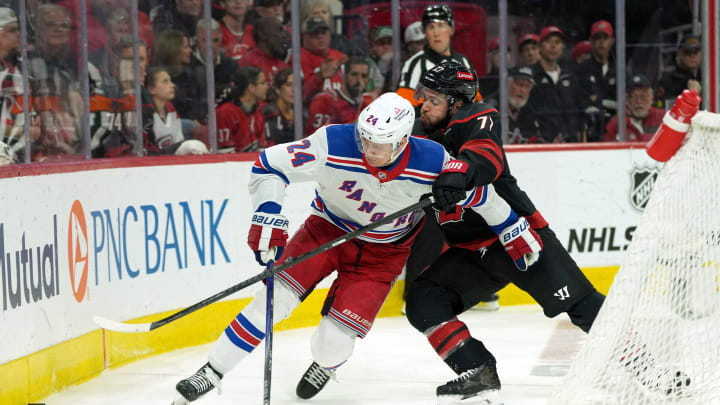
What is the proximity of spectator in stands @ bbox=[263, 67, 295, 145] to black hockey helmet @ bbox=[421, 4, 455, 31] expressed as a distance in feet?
2.52

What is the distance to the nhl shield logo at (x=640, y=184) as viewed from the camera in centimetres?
541

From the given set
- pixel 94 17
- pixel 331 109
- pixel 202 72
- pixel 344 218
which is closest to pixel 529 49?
pixel 331 109

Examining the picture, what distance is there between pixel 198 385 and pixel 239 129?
2155mm

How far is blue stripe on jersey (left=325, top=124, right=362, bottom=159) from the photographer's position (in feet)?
9.83

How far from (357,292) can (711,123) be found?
4.01 feet

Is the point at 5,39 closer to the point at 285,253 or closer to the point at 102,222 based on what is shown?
the point at 102,222

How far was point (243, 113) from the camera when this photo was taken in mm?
4953

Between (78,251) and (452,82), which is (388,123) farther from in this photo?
(78,251)

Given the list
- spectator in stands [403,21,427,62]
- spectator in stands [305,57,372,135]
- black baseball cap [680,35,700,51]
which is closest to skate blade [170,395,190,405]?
spectator in stands [305,57,372,135]

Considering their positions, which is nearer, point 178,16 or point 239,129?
point 178,16

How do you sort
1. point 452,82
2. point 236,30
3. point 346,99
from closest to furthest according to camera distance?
1. point 452,82
2. point 236,30
3. point 346,99

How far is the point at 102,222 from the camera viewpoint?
3803mm

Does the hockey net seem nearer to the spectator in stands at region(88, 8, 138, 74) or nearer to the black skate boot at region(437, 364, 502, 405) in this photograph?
the black skate boot at region(437, 364, 502, 405)

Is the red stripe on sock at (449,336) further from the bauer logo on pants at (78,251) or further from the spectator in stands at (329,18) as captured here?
the spectator in stands at (329,18)
